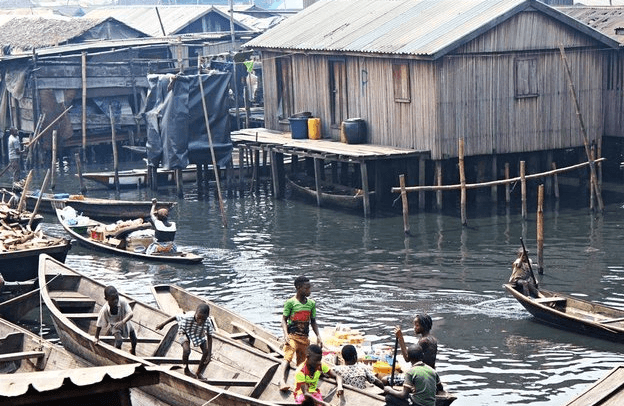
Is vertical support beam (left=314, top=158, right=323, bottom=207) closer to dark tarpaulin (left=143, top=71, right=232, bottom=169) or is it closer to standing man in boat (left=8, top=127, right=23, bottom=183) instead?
dark tarpaulin (left=143, top=71, right=232, bottom=169)

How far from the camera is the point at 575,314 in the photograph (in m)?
21.2

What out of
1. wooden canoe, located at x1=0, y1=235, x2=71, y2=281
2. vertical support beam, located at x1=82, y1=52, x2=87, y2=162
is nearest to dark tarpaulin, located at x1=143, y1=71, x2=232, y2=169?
vertical support beam, located at x1=82, y1=52, x2=87, y2=162

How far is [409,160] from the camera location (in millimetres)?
32594

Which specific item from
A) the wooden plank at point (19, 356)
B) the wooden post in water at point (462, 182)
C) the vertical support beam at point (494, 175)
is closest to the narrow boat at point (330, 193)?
the vertical support beam at point (494, 175)

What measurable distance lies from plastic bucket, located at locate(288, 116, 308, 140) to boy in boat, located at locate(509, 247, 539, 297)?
14.9 metres

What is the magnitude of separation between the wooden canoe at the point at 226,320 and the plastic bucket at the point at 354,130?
44.2 feet

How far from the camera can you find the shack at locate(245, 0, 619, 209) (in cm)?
3142

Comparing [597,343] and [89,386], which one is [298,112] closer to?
[597,343]

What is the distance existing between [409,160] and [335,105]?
4175 mm

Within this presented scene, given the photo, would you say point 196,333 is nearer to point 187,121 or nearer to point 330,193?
point 330,193

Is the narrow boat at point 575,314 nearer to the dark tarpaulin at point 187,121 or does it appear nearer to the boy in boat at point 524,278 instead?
the boy in boat at point 524,278

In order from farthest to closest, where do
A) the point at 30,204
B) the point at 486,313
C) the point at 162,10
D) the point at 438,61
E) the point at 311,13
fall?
the point at 162,10 < the point at 311,13 < the point at 30,204 < the point at 438,61 < the point at 486,313

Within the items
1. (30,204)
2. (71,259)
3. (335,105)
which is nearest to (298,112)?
(335,105)

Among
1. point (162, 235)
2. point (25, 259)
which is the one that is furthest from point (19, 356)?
point (162, 235)
